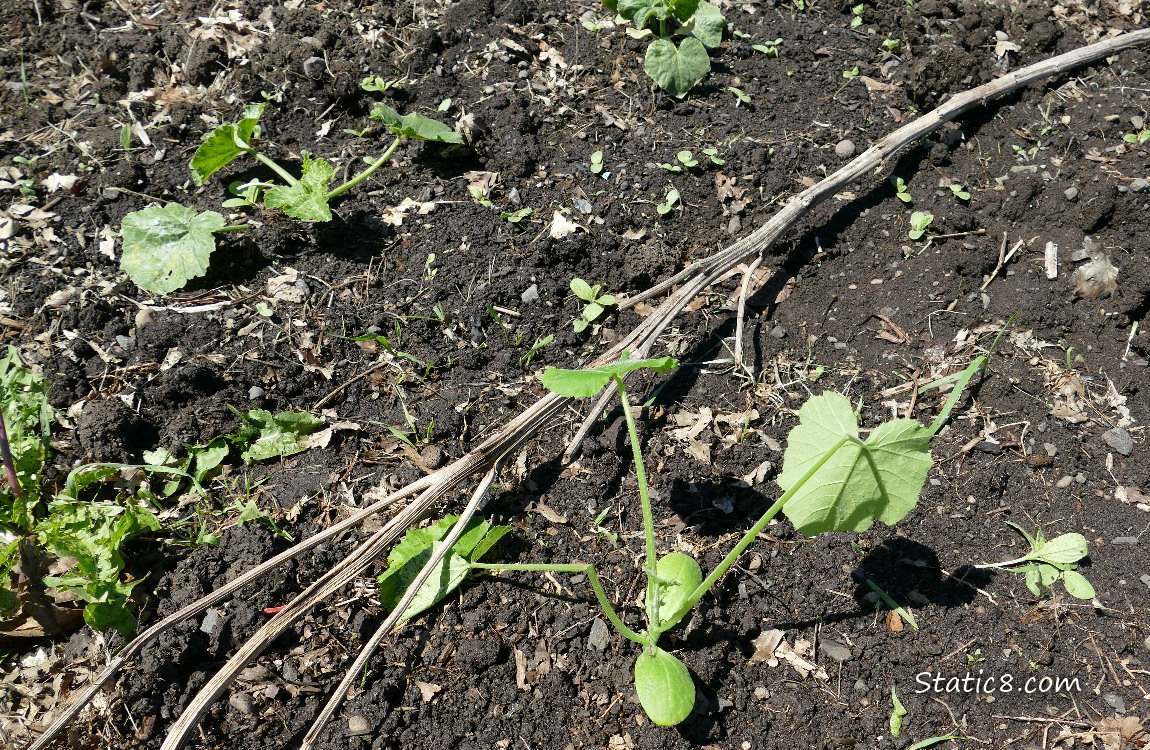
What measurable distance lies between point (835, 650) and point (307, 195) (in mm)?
2358

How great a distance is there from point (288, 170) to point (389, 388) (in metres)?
1.16

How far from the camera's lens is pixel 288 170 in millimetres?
3039

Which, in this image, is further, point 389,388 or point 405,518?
point 389,388

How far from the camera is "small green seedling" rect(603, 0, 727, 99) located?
10.4 feet

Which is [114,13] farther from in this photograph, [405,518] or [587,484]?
[587,484]

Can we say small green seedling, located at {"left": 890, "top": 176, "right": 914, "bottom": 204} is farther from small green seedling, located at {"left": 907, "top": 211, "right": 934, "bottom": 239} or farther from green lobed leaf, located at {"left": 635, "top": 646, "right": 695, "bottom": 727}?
green lobed leaf, located at {"left": 635, "top": 646, "right": 695, "bottom": 727}

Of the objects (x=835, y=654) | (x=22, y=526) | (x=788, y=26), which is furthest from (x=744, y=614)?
(x=788, y=26)

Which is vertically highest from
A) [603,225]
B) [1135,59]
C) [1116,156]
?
[1135,59]

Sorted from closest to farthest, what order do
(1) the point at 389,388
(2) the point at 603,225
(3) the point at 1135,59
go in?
(1) the point at 389,388
(2) the point at 603,225
(3) the point at 1135,59

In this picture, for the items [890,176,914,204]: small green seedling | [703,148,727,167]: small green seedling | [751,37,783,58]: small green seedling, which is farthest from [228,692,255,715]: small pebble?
[751,37,783,58]: small green seedling

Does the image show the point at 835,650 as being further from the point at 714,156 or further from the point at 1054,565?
the point at 714,156

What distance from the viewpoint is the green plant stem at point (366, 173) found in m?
2.80

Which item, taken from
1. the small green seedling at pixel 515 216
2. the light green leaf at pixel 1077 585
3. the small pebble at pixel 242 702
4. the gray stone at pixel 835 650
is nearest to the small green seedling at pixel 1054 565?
the light green leaf at pixel 1077 585

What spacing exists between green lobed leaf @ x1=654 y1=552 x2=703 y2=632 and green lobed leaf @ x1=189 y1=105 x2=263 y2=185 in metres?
2.20
